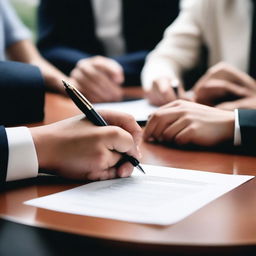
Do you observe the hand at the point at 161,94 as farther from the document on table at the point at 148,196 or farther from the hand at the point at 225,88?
the document on table at the point at 148,196

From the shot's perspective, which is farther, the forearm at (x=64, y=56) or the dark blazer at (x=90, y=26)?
the dark blazer at (x=90, y=26)

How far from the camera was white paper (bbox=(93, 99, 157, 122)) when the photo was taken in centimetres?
126

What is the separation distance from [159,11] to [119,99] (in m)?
0.80

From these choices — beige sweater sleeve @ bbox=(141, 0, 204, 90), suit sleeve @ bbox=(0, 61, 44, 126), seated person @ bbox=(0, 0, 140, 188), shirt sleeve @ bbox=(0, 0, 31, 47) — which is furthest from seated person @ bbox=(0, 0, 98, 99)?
seated person @ bbox=(0, 0, 140, 188)

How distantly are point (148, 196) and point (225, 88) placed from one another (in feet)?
2.35

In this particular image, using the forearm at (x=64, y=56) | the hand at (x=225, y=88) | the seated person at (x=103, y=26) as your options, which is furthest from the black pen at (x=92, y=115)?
the seated person at (x=103, y=26)

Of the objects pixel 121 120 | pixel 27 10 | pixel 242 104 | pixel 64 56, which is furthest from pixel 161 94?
pixel 27 10

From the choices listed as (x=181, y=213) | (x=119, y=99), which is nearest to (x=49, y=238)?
(x=181, y=213)

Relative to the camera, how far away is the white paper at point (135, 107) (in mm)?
1259

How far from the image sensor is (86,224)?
1.91 feet

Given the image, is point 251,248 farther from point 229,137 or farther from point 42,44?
point 42,44

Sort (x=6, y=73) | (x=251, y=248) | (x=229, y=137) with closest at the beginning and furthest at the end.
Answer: (x=251, y=248) < (x=229, y=137) < (x=6, y=73)

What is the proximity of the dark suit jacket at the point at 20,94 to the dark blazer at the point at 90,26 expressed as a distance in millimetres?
990

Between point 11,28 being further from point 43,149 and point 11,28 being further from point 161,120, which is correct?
point 43,149
